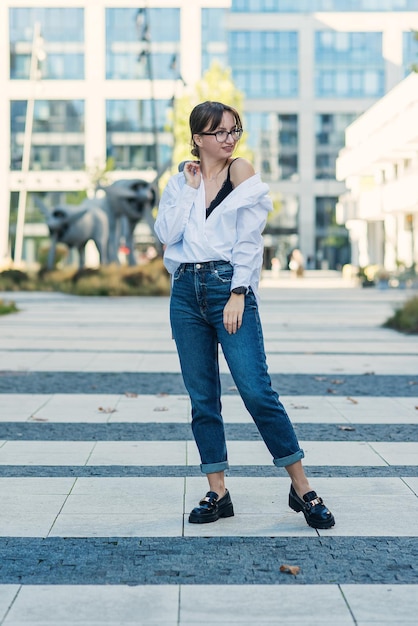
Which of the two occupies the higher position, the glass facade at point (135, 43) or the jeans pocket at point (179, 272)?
the glass facade at point (135, 43)

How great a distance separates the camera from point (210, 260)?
459 cm

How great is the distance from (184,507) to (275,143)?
77.1 meters

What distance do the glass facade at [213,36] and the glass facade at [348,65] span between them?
10.7 metres

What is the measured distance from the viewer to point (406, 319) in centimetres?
1645

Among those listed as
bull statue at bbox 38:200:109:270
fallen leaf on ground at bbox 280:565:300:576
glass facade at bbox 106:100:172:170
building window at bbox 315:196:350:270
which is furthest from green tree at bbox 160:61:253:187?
fallen leaf on ground at bbox 280:565:300:576

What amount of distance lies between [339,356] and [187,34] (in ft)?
202

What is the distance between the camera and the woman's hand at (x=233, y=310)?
4.51 m

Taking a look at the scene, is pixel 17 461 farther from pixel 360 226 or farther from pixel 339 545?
pixel 360 226

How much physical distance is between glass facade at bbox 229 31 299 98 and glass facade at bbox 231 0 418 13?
198cm

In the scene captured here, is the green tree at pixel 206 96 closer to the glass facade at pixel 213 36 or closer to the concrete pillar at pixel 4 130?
the glass facade at pixel 213 36

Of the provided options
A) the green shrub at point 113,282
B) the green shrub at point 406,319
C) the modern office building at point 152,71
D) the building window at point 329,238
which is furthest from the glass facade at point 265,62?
the green shrub at point 406,319

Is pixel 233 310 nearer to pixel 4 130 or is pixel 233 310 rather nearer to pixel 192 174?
pixel 192 174

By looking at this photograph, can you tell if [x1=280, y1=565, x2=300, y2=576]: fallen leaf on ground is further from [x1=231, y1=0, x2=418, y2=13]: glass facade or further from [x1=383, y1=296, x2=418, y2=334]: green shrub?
[x1=231, y1=0, x2=418, y2=13]: glass facade

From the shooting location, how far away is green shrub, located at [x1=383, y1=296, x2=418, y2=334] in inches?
640
